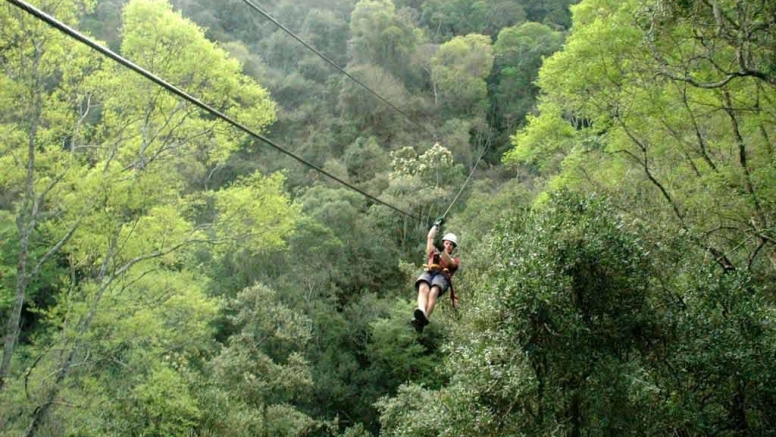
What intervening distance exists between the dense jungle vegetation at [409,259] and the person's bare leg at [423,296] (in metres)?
0.69

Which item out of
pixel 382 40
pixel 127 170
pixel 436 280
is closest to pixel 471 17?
pixel 382 40

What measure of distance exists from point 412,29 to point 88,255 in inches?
1158

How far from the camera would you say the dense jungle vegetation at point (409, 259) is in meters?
6.00

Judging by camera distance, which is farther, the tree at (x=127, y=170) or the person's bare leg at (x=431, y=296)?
the tree at (x=127, y=170)

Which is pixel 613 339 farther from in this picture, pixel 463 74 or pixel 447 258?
pixel 463 74

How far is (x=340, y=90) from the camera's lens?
3341cm

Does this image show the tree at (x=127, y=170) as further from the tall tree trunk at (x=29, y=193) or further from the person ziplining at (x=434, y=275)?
the person ziplining at (x=434, y=275)

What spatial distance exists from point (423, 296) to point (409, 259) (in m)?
16.1

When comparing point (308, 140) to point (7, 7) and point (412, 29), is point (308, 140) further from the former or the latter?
point (7, 7)

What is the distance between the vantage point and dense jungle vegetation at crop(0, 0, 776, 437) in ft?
19.7

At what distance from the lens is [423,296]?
7.19m

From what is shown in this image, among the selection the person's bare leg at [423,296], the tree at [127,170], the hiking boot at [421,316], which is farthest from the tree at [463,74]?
the hiking boot at [421,316]

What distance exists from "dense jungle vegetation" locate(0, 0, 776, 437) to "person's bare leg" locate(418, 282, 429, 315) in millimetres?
687

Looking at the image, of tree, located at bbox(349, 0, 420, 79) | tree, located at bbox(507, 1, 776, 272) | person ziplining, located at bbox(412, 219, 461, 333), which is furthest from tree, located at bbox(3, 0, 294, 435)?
Result: tree, located at bbox(349, 0, 420, 79)
